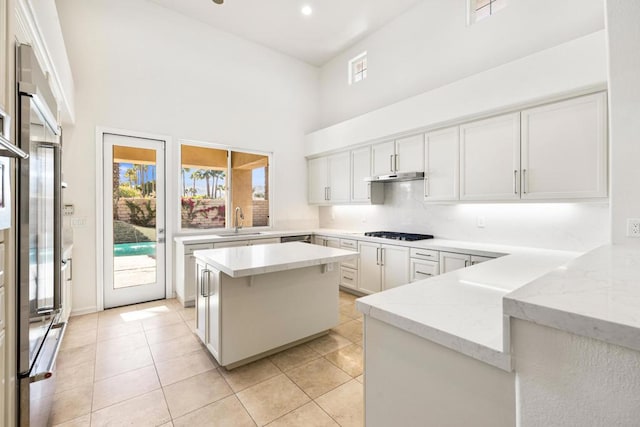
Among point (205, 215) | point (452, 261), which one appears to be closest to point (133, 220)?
point (205, 215)

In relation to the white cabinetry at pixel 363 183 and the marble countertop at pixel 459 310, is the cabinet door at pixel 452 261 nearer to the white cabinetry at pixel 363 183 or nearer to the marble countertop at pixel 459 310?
the marble countertop at pixel 459 310

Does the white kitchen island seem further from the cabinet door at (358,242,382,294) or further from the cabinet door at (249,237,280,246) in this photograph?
the cabinet door at (249,237,280,246)

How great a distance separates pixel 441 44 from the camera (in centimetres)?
398

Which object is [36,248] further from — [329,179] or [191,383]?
[329,179]

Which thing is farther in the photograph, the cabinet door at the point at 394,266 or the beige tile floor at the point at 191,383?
the cabinet door at the point at 394,266

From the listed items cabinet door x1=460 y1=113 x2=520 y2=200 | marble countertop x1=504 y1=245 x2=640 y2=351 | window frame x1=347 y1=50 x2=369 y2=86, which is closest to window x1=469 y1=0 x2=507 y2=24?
cabinet door x1=460 y1=113 x2=520 y2=200

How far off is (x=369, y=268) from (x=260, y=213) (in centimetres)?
230

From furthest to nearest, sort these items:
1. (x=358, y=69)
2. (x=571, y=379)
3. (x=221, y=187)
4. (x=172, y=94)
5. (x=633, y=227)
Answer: (x=358, y=69)
(x=221, y=187)
(x=172, y=94)
(x=633, y=227)
(x=571, y=379)

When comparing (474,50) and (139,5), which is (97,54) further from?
Result: (474,50)

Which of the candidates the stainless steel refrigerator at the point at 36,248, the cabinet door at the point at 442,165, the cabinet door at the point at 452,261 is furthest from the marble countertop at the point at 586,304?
the cabinet door at the point at 442,165

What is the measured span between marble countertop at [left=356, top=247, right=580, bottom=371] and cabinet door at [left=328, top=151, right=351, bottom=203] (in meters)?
3.29

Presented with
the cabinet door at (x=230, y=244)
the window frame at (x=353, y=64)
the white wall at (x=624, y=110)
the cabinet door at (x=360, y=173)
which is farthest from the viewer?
the window frame at (x=353, y=64)

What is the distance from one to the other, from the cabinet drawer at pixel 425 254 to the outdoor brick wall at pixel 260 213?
2814mm

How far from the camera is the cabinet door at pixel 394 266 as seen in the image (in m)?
3.62
